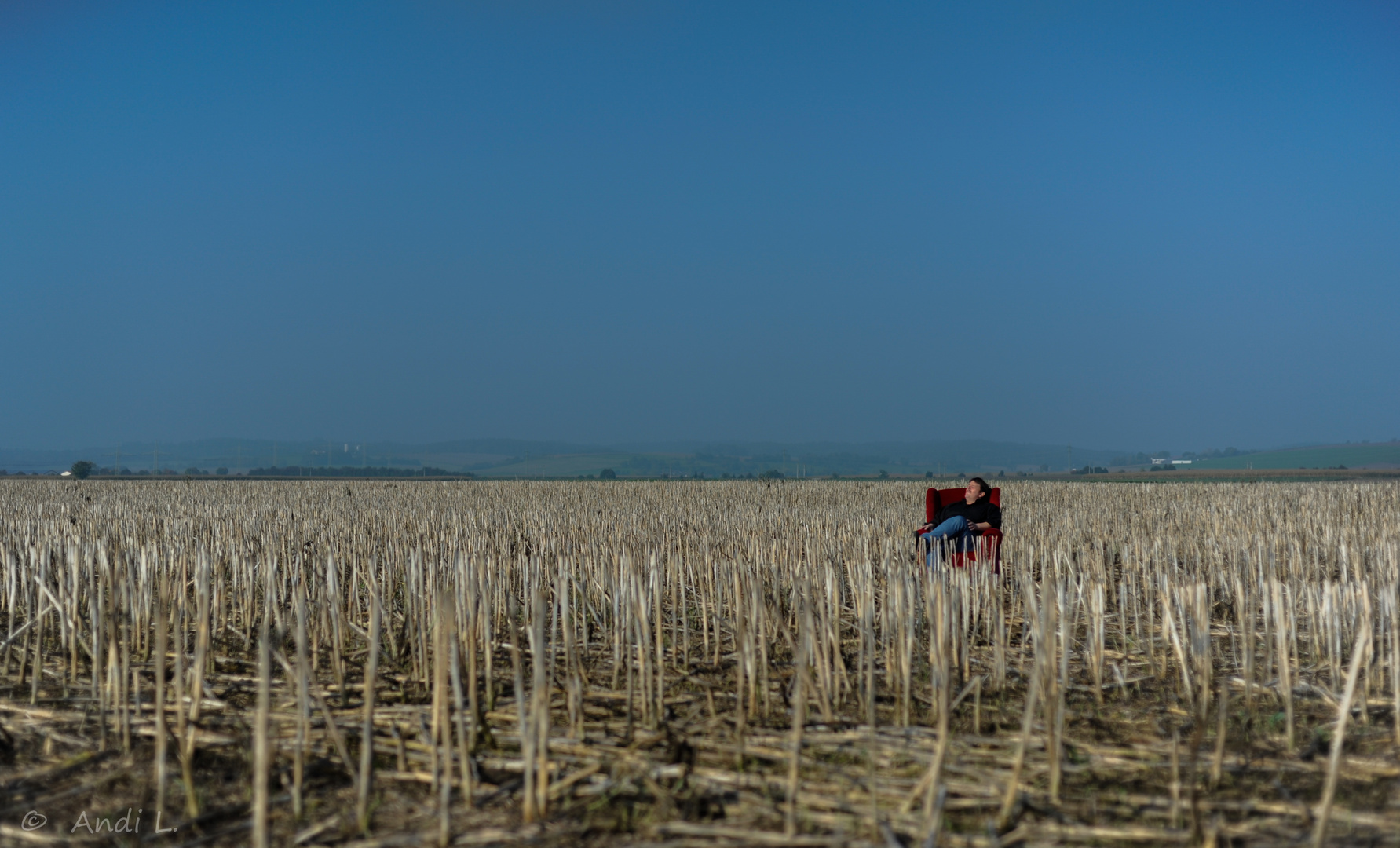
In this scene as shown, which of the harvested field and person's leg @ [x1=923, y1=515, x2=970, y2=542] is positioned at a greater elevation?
person's leg @ [x1=923, y1=515, x2=970, y2=542]

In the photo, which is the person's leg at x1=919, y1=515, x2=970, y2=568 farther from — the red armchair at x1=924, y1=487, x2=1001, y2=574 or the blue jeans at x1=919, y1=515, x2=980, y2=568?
the red armchair at x1=924, y1=487, x2=1001, y2=574

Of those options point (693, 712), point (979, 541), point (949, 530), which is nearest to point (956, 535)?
point (949, 530)

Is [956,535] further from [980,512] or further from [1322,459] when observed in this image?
[1322,459]

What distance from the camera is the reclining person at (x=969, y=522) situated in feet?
23.6

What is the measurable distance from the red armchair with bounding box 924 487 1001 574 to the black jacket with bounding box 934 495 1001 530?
72 millimetres

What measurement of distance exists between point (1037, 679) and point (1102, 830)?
0.53m

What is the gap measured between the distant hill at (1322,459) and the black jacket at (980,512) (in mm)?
97821

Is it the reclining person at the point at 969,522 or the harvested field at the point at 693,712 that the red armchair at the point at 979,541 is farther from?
the harvested field at the point at 693,712

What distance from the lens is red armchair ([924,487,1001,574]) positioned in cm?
682

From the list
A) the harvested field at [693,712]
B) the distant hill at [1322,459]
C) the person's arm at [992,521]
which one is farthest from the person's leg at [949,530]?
the distant hill at [1322,459]

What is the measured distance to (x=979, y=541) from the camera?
7.34 meters

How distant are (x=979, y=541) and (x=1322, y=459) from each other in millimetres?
118198

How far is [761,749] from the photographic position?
3.35 m

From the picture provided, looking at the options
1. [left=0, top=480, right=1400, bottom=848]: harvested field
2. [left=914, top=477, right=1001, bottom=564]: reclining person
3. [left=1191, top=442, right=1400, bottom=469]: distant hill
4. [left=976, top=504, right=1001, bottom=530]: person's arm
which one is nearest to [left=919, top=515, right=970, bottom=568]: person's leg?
[left=914, top=477, right=1001, bottom=564]: reclining person
